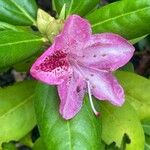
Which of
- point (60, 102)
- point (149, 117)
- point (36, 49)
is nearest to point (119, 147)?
point (149, 117)

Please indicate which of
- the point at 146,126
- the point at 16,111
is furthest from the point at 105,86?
the point at 146,126

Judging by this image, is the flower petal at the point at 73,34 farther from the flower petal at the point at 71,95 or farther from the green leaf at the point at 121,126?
the green leaf at the point at 121,126

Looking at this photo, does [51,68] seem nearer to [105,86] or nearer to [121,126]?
[105,86]

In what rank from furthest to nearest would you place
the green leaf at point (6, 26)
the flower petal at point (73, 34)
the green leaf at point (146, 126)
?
the green leaf at point (146, 126)
the green leaf at point (6, 26)
the flower petal at point (73, 34)

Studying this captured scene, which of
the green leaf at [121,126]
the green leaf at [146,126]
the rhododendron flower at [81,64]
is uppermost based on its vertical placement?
the rhododendron flower at [81,64]

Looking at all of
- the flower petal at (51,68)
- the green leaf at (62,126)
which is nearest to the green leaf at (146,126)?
the green leaf at (62,126)

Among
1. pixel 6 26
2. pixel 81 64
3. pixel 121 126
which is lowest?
pixel 121 126

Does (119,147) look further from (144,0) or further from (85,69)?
(144,0)
